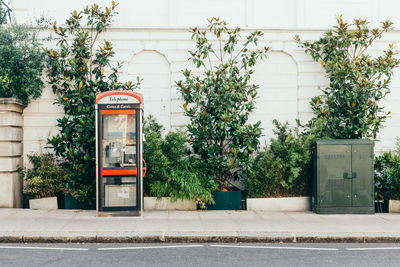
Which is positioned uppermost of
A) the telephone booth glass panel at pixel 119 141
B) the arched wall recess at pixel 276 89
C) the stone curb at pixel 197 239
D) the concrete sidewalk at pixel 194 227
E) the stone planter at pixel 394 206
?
the arched wall recess at pixel 276 89

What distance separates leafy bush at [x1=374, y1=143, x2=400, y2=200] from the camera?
10352 mm

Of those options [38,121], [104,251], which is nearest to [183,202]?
[104,251]

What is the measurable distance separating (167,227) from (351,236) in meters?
3.66

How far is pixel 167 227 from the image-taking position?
8.25 m

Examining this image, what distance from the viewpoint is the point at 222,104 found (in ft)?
34.9

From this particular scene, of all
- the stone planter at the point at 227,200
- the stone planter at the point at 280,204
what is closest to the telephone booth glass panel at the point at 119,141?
the stone planter at the point at 227,200

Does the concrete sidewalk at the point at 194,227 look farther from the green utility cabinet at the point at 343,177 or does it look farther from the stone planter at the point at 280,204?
the stone planter at the point at 280,204

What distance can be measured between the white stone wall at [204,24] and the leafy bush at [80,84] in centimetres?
51

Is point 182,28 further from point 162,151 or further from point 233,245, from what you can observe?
point 233,245

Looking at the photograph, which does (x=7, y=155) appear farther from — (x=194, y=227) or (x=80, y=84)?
(x=194, y=227)

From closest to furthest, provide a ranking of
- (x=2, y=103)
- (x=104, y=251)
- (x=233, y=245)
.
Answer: (x=104, y=251) < (x=233, y=245) < (x=2, y=103)

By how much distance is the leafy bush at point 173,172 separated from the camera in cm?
997

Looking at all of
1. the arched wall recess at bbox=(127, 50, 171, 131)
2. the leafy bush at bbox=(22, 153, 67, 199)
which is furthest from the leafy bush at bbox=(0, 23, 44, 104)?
the arched wall recess at bbox=(127, 50, 171, 131)

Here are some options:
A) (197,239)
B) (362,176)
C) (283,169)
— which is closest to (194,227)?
(197,239)
